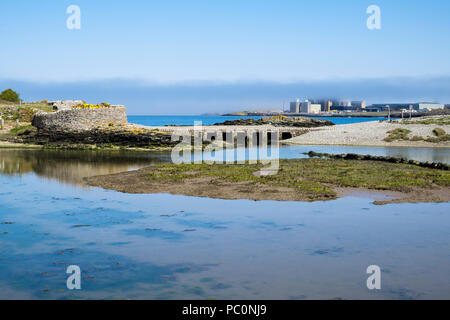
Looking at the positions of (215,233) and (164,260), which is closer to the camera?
(164,260)

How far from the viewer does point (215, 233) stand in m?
12.6

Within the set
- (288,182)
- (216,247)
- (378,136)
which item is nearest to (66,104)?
(378,136)

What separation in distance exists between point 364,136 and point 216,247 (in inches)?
1769

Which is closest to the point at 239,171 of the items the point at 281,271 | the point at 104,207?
the point at 104,207

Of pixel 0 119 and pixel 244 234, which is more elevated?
pixel 0 119

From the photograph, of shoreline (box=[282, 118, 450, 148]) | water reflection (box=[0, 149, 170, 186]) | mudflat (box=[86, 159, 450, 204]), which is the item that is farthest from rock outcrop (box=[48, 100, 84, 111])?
mudflat (box=[86, 159, 450, 204])

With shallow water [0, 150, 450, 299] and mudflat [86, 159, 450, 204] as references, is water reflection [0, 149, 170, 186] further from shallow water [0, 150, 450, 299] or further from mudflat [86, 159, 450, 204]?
shallow water [0, 150, 450, 299]

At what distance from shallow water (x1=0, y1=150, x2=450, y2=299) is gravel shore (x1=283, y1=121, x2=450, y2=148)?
34817mm

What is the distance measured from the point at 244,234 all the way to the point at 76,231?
14.4 feet

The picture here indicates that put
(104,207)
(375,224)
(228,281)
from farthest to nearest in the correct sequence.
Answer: (104,207), (375,224), (228,281)

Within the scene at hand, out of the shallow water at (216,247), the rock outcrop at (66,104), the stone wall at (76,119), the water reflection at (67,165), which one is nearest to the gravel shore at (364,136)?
the stone wall at (76,119)

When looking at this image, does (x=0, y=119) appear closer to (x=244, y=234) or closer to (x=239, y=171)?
(x=239, y=171)

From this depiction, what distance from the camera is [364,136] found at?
2094 inches

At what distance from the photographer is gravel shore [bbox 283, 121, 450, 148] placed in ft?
163
